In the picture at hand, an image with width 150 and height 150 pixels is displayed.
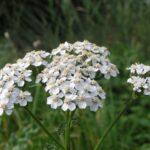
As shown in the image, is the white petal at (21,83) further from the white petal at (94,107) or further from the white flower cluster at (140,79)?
the white flower cluster at (140,79)

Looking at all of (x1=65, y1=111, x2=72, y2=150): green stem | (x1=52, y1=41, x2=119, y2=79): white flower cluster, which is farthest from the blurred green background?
(x1=52, y1=41, x2=119, y2=79): white flower cluster

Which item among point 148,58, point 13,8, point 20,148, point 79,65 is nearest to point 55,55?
point 79,65

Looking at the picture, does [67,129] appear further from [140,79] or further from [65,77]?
[140,79]

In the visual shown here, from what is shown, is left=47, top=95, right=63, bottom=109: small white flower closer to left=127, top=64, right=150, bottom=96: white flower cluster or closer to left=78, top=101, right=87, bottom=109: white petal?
left=78, top=101, right=87, bottom=109: white petal

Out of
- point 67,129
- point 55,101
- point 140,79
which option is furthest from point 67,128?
point 140,79

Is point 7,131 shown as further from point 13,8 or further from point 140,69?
point 13,8

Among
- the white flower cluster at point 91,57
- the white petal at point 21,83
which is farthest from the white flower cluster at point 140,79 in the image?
the white petal at point 21,83

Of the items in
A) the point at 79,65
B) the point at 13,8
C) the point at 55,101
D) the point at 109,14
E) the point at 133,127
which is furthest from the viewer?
the point at 13,8
